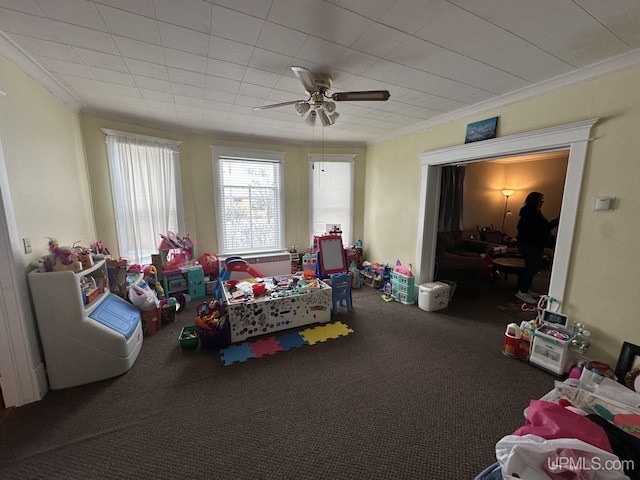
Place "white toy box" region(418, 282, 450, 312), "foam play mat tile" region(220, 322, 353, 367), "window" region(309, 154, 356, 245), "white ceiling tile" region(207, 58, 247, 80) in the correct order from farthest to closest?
"window" region(309, 154, 356, 245) → "white toy box" region(418, 282, 450, 312) → "foam play mat tile" region(220, 322, 353, 367) → "white ceiling tile" region(207, 58, 247, 80)

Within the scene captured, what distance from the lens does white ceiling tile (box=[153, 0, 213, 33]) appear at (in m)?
1.39

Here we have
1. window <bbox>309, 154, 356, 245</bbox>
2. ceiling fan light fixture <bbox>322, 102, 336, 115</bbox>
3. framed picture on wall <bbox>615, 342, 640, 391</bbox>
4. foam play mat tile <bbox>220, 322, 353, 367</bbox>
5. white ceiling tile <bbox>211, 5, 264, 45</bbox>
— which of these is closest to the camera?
white ceiling tile <bbox>211, 5, 264, 45</bbox>

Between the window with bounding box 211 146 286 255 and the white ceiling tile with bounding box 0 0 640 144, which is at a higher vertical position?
the white ceiling tile with bounding box 0 0 640 144

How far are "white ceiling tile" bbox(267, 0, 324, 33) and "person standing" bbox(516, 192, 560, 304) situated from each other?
3.96 meters

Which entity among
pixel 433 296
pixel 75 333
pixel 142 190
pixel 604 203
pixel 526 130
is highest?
pixel 526 130

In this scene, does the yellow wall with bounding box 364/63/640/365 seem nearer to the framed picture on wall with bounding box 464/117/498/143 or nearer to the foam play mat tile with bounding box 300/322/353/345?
the framed picture on wall with bounding box 464/117/498/143

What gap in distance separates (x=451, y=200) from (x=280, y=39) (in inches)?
164

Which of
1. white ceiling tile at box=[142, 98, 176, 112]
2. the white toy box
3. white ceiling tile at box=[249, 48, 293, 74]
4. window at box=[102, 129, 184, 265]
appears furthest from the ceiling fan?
the white toy box

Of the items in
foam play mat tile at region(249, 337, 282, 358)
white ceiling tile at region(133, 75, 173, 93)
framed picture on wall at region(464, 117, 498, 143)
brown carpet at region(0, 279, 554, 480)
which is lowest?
brown carpet at region(0, 279, 554, 480)

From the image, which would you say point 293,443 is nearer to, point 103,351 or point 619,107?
point 103,351

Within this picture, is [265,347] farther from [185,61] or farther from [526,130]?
[526,130]

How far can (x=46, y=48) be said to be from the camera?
183cm

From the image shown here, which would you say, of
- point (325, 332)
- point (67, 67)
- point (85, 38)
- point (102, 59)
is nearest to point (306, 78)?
point (85, 38)

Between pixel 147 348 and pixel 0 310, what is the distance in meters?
1.16
